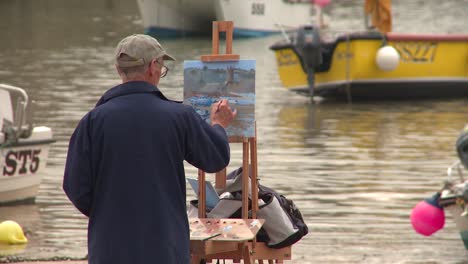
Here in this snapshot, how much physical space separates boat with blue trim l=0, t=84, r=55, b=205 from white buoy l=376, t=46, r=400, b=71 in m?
10.5

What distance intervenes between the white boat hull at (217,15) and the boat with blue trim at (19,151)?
1183 inches

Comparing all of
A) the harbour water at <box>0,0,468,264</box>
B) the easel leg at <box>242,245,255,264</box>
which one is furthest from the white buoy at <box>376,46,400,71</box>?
the easel leg at <box>242,245,255,264</box>

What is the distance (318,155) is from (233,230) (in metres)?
8.63

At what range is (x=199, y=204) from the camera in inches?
258

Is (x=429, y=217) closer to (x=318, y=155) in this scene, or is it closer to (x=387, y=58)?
(x=318, y=155)

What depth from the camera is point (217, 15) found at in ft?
138

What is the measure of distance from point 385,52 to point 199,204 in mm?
14560

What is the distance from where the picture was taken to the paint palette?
5.93 meters

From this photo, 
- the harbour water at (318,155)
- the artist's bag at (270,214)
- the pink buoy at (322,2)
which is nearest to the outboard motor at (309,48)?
the harbour water at (318,155)

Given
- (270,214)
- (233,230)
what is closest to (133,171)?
(233,230)

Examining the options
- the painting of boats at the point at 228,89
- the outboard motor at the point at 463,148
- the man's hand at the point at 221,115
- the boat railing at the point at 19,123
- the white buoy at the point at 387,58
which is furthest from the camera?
the white buoy at the point at 387,58

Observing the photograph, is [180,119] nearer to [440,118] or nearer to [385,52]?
[440,118]

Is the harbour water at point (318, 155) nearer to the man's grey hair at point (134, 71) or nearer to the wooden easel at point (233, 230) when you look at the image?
the wooden easel at point (233, 230)

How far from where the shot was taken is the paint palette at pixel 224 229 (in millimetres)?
5934
